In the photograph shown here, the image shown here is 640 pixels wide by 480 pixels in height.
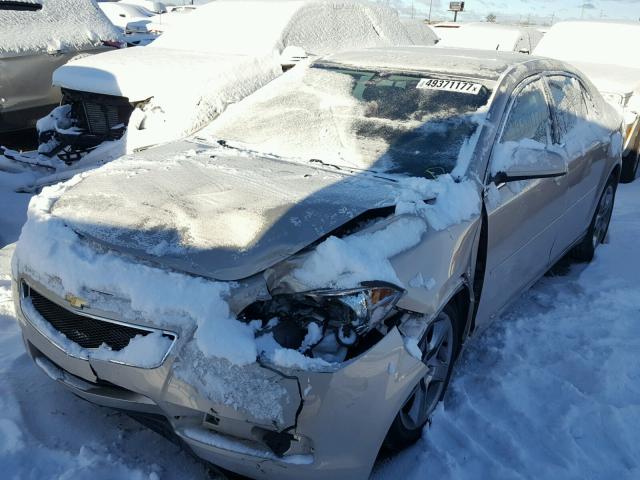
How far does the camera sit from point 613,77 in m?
7.48

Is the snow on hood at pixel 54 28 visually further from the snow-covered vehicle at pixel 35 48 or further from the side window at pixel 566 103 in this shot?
the side window at pixel 566 103

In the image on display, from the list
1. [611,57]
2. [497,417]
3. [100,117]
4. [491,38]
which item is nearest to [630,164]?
[611,57]

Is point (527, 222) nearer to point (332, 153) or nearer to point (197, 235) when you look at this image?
point (332, 153)

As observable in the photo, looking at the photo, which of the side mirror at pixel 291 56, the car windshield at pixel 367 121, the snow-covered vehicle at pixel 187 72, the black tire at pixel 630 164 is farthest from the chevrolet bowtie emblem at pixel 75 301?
the black tire at pixel 630 164

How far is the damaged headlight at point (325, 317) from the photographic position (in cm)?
203

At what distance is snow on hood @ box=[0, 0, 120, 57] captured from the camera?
6359 millimetres

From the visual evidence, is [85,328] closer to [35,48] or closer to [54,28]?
[35,48]

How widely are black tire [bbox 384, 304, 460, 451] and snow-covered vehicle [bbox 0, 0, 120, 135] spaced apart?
5554 mm

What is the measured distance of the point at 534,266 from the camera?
11.7 feet

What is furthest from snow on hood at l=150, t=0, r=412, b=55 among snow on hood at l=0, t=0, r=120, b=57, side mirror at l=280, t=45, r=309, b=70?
snow on hood at l=0, t=0, r=120, b=57

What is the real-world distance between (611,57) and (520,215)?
703 cm

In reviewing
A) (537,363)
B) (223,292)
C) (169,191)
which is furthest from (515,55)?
(223,292)

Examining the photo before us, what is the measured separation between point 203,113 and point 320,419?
3.96 m

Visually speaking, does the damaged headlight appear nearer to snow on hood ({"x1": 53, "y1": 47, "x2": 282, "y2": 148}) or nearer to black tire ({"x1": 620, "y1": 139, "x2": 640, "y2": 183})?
snow on hood ({"x1": 53, "y1": 47, "x2": 282, "y2": 148})
